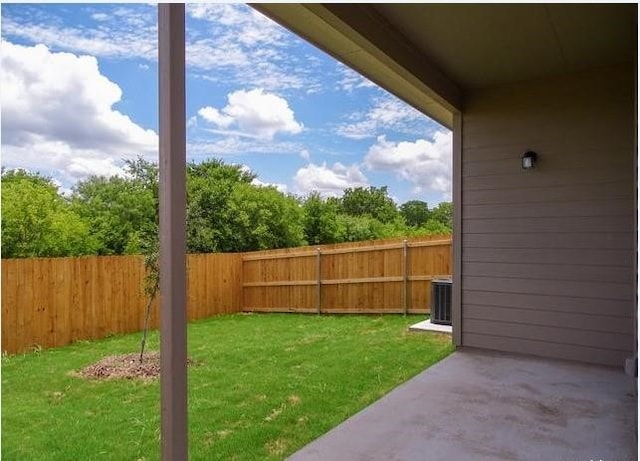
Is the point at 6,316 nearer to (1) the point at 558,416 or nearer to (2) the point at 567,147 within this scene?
(1) the point at 558,416

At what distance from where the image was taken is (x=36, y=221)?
401 cm

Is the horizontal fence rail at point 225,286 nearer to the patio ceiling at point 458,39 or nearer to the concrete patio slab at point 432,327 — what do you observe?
the concrete patio slab at point 432,327

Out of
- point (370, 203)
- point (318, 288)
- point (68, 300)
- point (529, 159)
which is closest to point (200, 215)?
point (68, 300)

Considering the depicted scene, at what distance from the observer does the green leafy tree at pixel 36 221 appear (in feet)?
12.0

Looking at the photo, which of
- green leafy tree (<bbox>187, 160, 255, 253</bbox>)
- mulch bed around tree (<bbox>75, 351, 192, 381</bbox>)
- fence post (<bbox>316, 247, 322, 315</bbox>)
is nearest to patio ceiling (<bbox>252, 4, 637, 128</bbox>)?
mulch bed around tree (<bbox>75, 351, 192, 381</bbox>)

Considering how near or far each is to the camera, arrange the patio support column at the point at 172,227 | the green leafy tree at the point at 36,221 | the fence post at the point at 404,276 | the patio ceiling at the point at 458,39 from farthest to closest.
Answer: the fence post at the point at 404,276 < the green leafy tree at the point at 36,221 < the patio ceiling at the point at 458,39 < the patio support column at the point at 172,227

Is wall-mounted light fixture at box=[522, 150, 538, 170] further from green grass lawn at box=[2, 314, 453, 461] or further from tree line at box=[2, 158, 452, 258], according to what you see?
tree line at box=[2, 158, 452, 258]

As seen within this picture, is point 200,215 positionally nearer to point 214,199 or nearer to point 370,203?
point 214,199

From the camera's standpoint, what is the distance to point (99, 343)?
4.75 meters

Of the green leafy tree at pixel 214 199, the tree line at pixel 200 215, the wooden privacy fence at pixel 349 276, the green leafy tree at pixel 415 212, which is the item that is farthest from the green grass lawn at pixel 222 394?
the green leafy tree at pixel 415 212

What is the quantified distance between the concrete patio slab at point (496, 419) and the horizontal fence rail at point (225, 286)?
10.4ft

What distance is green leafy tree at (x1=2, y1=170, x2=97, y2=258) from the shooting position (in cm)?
364

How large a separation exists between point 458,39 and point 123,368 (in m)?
3.55

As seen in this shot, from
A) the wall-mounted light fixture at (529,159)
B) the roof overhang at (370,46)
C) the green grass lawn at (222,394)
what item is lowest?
the green grass lawn at (222,394)
